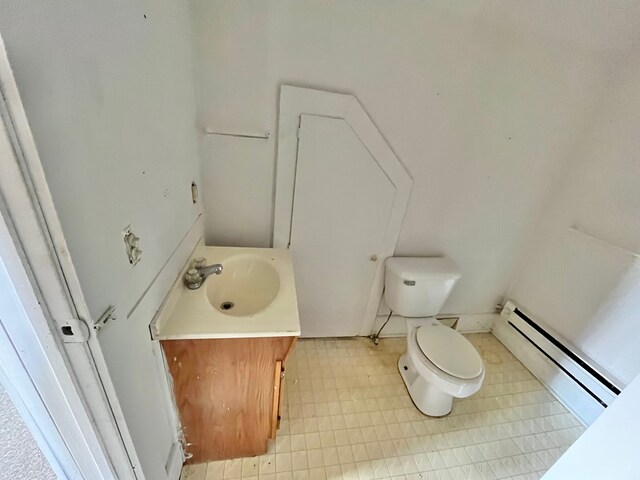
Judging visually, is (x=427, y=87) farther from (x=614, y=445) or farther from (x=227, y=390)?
(x=227, y=390)

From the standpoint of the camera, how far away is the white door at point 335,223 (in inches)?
56.0

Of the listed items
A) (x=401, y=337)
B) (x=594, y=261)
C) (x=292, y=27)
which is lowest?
(x=401, y=337)

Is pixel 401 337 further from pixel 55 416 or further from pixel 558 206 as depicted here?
pixel 55 416

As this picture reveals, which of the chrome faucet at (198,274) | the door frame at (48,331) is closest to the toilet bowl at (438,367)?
the chrome faucet at (198,274)

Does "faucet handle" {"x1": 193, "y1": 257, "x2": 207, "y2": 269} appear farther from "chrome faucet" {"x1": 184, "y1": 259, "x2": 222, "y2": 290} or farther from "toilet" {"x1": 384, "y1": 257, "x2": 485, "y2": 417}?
"toilet" {"x1": 384, "y1": 257, "x2": 485, "y2": 417}

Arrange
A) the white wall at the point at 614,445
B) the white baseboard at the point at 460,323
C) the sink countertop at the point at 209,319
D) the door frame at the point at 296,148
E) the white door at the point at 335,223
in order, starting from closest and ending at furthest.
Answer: the white wall at the point at 614,445, the sink countertop at the point at 209,319, the door frame at the point at 296,148, the white door at the point at 335,223, the white baseboard at the point at 460,323

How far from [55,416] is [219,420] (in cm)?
65

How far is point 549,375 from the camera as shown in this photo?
1.88m

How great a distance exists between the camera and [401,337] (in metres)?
2.13

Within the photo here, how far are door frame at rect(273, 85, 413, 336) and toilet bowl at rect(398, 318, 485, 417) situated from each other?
530mm

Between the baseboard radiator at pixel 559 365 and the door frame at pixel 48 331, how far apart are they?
2231 millimetres

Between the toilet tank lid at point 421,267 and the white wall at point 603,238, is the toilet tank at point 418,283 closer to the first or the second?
the toilet tank lid at point 421,267

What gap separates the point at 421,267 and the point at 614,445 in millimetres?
1107

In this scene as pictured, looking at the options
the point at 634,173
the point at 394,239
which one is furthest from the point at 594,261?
the point at 394,239
